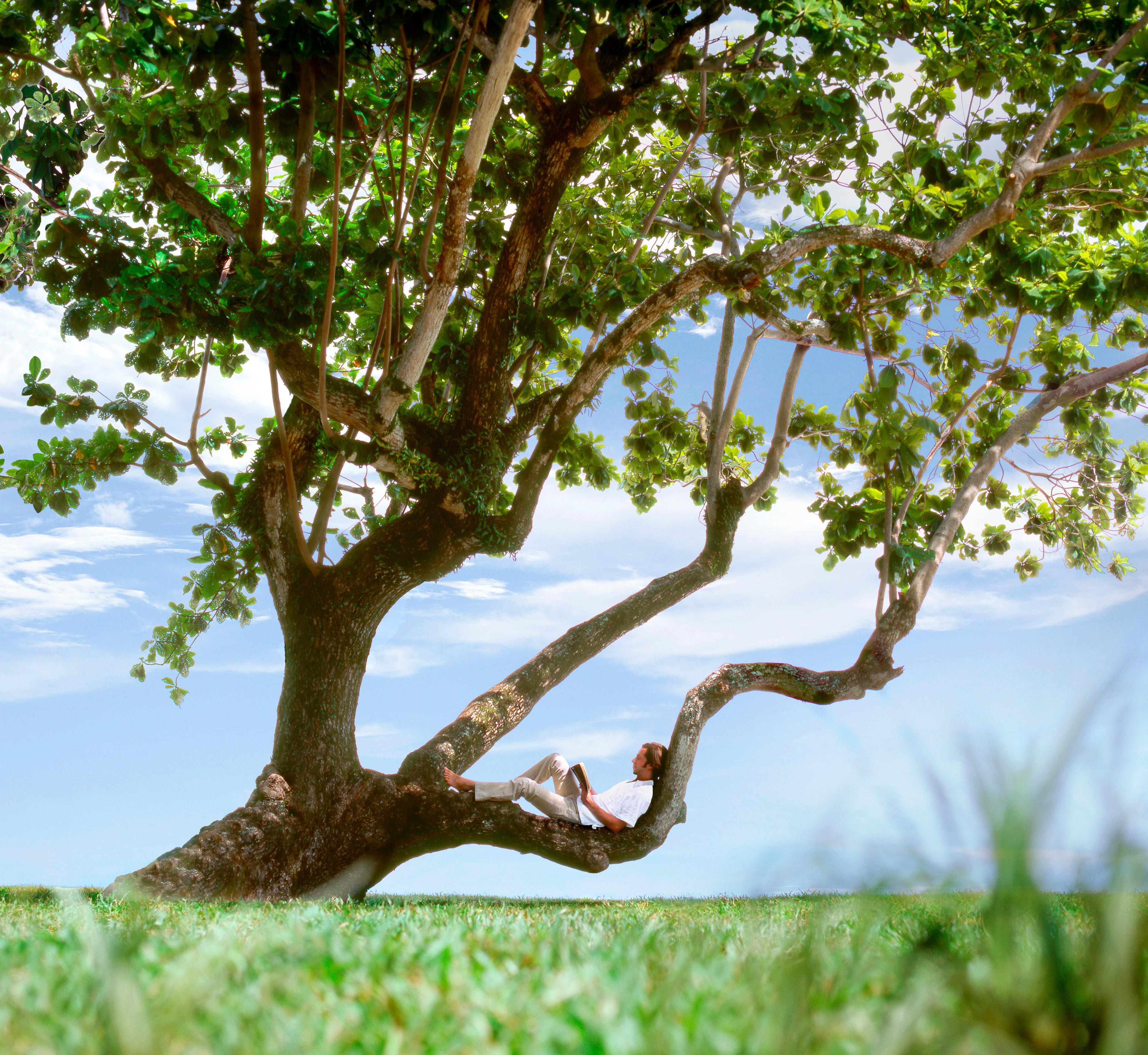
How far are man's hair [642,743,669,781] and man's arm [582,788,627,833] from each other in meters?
0.47

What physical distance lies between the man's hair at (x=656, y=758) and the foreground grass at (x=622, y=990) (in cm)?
516

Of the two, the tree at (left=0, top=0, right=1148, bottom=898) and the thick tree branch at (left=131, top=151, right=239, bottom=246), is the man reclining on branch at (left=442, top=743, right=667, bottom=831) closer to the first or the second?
the tree at (left=0, top=0, right=1148, bottom=898)

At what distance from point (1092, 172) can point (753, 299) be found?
→ 2.98 metres

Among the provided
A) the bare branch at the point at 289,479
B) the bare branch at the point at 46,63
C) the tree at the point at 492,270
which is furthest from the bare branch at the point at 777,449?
the bare branch at the point at 46,63

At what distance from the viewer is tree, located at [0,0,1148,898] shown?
17.5ft

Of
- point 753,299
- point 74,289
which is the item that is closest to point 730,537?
point 753,299

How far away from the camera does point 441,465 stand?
20.9 ft

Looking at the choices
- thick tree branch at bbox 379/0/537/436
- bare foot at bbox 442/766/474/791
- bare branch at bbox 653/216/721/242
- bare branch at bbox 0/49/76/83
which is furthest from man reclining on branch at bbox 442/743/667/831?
bare branch at bbox 0/49/76/83

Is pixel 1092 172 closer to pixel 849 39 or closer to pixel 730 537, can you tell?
pixel 849 39

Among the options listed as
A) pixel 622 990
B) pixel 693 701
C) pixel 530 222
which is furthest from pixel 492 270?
pixel 622 990

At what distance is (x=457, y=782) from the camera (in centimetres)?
647

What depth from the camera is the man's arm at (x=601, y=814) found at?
6.59m

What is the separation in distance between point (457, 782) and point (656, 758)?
1.60 m

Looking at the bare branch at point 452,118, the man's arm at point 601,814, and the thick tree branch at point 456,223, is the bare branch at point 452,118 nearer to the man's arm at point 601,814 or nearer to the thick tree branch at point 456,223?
the thick tree branch at point 456,223
